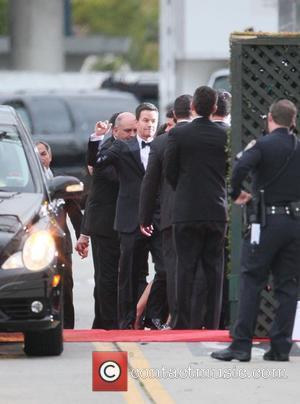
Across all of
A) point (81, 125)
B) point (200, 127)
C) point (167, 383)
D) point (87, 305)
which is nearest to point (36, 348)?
point (167, 383)

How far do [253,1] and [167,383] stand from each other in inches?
684

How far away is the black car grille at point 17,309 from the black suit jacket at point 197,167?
1.81 metres

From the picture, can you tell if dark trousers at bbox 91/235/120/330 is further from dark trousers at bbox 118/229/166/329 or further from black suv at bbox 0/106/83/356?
black suv at bbox 0/106/83/356

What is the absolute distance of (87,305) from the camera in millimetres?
16766

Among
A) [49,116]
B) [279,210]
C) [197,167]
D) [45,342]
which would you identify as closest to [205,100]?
[197,167]

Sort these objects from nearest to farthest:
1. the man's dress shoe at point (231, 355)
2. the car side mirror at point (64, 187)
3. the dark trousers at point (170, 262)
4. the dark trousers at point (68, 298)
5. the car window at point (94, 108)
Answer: the man's dress shoe at point (231, 355)
the car side mirror at point (64, 187)
the dark trousers at point (170, 262)
the dark trousers at point (68, 298)
the car window at point (94, 108)

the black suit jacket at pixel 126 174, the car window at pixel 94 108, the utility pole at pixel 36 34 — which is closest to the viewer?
the black suit jacket at pixel 126 174

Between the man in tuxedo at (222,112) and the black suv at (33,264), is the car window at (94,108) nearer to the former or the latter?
the man in tuxedo at (222,112)

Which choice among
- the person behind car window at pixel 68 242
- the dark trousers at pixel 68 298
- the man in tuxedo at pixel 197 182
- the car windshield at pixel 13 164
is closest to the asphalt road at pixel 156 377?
the man in tuxedo at pixel 197 182

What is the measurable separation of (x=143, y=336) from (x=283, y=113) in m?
2.37

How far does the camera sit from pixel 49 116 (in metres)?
29.5

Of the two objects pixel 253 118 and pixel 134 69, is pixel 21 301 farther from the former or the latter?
pixel 134 69

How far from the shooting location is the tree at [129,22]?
282ft

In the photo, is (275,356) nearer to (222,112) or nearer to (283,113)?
(283,113)
